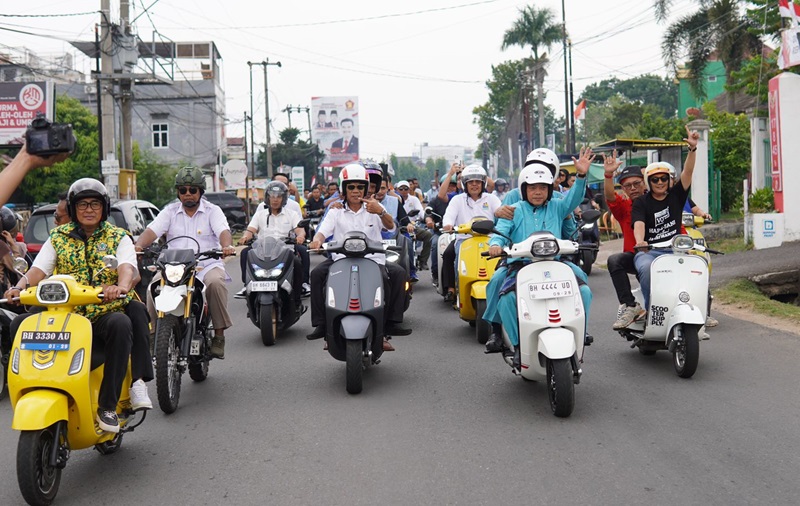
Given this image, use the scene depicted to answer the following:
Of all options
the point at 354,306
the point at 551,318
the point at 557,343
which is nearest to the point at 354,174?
the point at 354,306

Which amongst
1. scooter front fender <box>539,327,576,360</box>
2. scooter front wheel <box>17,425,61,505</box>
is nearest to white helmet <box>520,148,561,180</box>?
scooter front fender <box>539,327,576,360</box>

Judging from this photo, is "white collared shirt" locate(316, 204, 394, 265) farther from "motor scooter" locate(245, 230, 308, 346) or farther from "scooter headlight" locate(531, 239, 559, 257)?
"scooter headlight" locate(531, 239, 559, 257)

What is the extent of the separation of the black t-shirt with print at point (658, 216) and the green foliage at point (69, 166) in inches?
1373

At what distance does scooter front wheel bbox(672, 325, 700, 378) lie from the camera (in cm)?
713

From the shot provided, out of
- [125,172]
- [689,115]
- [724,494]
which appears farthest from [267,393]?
[689,115]

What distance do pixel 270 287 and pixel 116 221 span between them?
15.5ft

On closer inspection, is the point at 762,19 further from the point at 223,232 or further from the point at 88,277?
the point at 88,277

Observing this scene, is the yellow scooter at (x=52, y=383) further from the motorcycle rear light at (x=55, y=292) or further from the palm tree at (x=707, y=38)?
the palm tree at (x=707, y=38)

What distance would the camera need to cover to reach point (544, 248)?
6.30 m

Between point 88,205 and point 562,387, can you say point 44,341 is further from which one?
point 562,387

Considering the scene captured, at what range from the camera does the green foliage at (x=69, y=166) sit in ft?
133

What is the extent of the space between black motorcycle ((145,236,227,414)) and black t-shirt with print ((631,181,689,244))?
12.3 ft

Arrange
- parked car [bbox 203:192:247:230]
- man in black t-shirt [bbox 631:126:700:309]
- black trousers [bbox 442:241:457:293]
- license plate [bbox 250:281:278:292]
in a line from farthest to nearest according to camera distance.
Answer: parked car [bbox 203:192:247:230], black trousers [bbox 442:241:457:293], license plate [bbox 250:281:278:292], man in black t-shirt [bbox 631:126:700:309]

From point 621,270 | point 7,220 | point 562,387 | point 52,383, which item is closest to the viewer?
point 52,383
